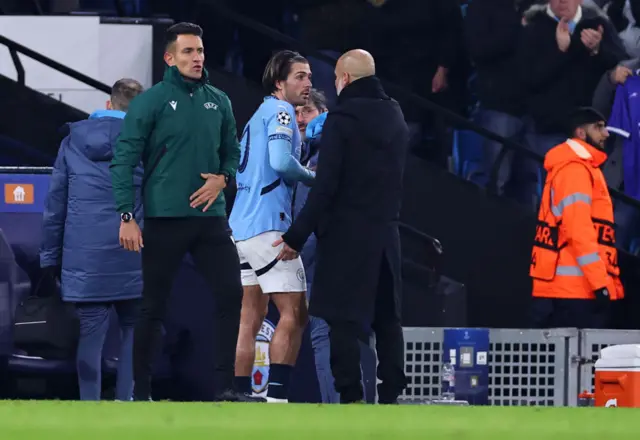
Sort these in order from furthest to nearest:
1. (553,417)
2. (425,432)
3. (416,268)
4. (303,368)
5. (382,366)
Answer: (416,268) < (303,368) < (382,366) < (553,417) < (425,432)

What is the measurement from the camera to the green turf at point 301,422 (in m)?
6.03

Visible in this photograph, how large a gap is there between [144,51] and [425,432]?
6.47 metres

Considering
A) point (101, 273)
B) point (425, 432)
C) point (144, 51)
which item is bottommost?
point (425, 432)

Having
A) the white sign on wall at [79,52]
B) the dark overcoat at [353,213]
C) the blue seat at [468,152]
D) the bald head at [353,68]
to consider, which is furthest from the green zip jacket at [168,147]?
the blue seat at [468,152]

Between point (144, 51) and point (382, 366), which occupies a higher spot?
point (144, 51)

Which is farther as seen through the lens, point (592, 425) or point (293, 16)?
point (293, 16)

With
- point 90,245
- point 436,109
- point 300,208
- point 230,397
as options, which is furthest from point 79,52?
point 230,397

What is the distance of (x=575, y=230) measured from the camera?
1030 cm

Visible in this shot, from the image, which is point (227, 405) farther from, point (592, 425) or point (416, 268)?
point (416, 268)

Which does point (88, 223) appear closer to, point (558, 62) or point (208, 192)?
point (208, 192)

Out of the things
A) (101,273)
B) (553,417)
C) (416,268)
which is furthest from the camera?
(416,268)

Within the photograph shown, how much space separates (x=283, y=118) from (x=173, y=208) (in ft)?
2.78

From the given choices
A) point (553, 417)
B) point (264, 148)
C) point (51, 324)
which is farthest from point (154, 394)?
point (553, 417)

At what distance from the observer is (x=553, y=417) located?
682cm
